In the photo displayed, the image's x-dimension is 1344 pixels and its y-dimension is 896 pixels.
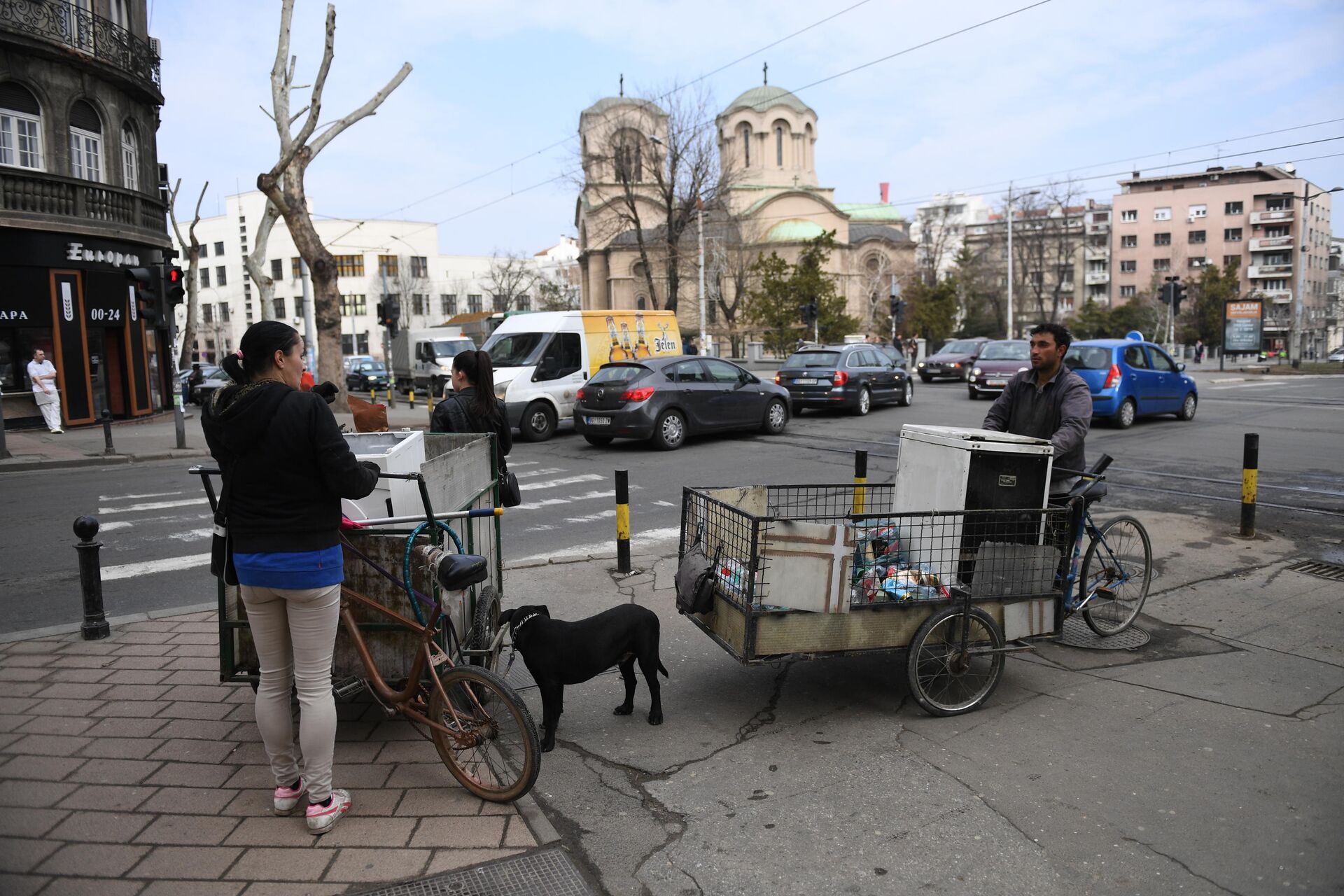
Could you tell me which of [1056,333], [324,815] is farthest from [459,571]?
[1056,333]

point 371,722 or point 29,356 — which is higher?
point 29,356

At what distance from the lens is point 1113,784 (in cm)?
393

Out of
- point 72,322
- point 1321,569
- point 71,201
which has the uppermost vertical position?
point 71,201

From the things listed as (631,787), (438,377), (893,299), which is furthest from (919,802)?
(893,299)

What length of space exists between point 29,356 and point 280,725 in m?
21.8

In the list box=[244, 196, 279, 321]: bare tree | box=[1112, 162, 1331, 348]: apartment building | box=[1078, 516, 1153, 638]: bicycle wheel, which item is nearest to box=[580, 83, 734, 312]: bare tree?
box=[244, 196, 279, 321]: bare tree

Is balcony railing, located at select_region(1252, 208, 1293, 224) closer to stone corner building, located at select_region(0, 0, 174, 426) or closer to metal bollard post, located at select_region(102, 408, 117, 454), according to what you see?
stone corner building, located at select_region(0, 0, 174, 426)

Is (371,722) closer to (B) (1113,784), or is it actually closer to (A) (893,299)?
(B) (1113,784)

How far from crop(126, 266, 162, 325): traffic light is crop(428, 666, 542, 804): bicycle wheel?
15801mm

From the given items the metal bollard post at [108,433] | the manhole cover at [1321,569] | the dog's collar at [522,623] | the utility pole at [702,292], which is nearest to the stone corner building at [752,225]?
the utility pole at [702,292]

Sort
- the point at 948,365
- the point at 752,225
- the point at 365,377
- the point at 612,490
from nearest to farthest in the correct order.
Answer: the point at 612,490, the point at 948,365, the point at 365,377, the point at 752,225

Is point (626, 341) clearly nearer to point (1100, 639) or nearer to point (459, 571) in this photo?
point (1100, 639)

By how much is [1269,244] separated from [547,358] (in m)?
97.6

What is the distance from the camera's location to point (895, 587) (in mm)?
4652
